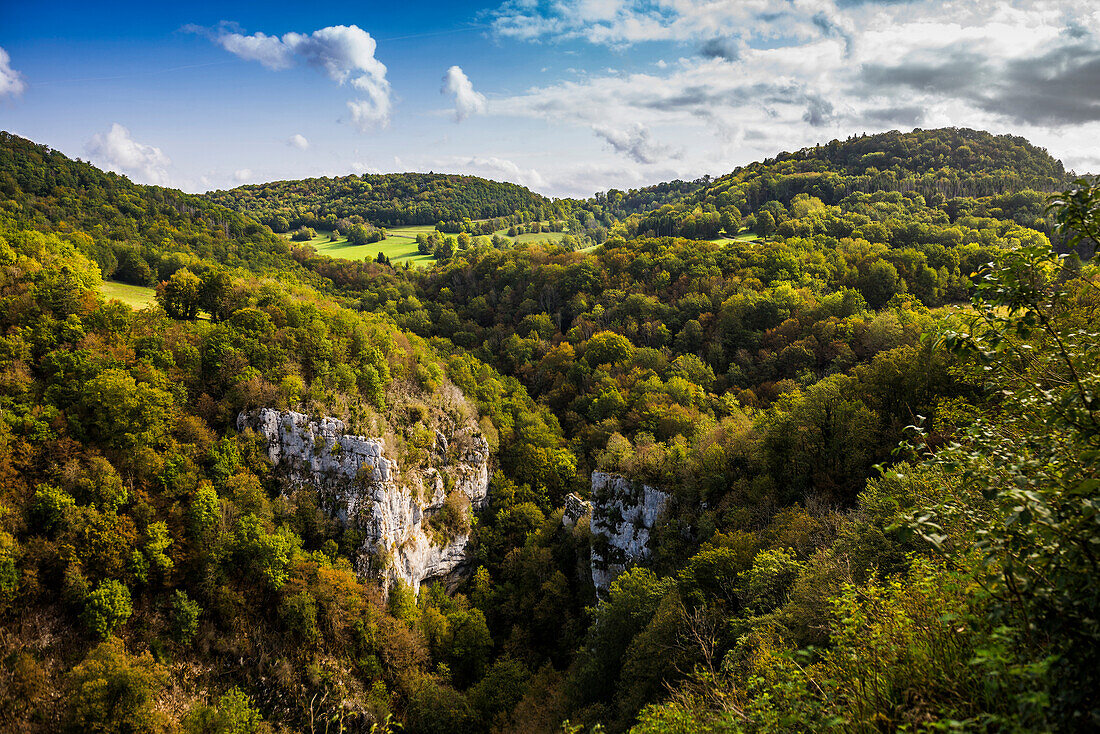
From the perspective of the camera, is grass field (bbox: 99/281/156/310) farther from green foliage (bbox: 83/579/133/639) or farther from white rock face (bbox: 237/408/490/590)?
green foliage (bbox: 83/579/133/639)

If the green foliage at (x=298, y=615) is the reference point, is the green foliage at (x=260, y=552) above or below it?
above

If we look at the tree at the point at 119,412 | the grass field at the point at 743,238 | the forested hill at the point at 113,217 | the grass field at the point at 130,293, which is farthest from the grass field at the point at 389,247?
the tree at the point at 119,412

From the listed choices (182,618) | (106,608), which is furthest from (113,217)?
(182,618)

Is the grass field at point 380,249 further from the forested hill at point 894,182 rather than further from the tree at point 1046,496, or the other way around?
the tree at point 1046,496

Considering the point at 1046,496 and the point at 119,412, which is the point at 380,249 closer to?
the point at 119,412

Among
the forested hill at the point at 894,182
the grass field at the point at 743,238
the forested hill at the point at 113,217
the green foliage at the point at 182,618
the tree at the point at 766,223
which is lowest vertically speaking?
the green foliage at the point at 182,618

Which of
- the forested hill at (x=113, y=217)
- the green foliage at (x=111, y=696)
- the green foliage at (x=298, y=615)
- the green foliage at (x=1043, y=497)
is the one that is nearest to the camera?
the green foliage at (x=1043, y=497)

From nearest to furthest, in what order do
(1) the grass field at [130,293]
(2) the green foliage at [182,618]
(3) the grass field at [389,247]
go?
1. (2) the green foliage at [182,618]
2. (1) the grass field at [130,293]
3. (3) the grass field at [389,247]
